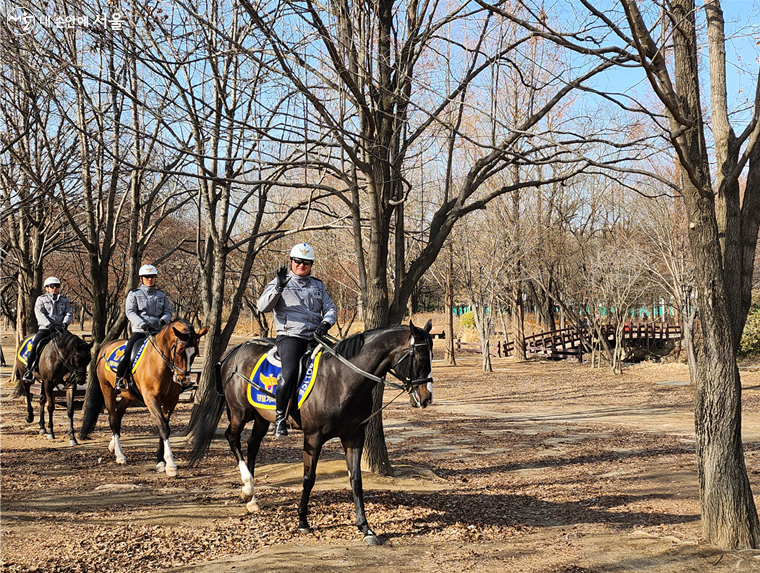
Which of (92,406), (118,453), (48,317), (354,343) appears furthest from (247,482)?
(48,317)

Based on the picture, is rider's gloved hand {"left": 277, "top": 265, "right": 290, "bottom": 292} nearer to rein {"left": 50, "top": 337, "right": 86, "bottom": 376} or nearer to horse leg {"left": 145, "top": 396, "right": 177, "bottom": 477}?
horse leg {"left": 145, "top": 396, "right": 177, "bottom": 477}

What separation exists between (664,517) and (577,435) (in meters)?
6.52

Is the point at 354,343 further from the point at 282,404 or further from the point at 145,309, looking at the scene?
the point at 145,309

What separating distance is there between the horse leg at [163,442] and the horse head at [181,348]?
1.65 feet

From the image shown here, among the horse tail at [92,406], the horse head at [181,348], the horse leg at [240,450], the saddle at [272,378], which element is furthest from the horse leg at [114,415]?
the saddle at [272,378]

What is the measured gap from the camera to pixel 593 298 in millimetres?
30016

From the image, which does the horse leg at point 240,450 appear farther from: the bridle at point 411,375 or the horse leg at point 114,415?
the horse leg at point 114,415

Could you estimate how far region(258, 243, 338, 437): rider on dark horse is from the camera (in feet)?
23.5

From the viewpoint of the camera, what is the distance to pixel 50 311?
13.5 m

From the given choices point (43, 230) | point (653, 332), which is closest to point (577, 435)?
point (43, 230)

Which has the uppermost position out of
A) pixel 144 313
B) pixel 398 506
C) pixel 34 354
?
pixel 144 313

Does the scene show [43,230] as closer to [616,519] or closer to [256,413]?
[256,413]

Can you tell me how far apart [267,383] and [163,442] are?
8.56 feet

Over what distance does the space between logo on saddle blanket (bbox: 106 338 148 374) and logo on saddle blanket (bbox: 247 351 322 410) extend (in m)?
2.93
